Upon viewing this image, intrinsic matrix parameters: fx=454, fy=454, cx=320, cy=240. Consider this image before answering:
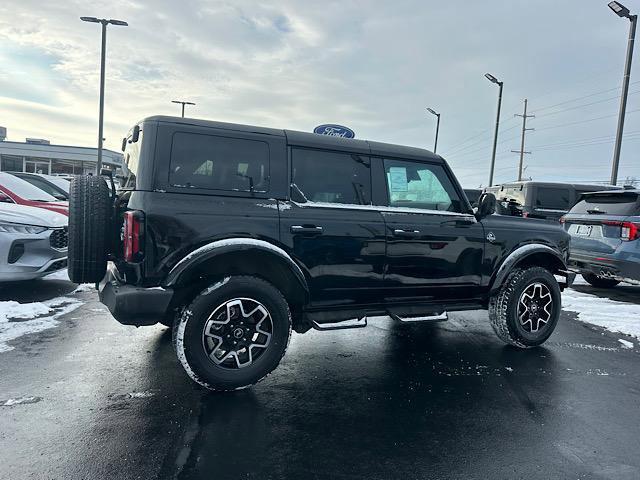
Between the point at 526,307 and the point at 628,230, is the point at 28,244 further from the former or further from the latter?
the point at 628,230

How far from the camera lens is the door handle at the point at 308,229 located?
357cm

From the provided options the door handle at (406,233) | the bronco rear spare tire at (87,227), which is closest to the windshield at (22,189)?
the bronco rear spare tire at (87,227)

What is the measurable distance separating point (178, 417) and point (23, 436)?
34.5 inches

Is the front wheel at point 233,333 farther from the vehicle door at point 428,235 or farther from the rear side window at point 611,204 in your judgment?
the rear side window at point 611,204

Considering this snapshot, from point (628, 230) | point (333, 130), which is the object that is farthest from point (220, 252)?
point (628, 230)

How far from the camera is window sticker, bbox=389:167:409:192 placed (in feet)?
13.7

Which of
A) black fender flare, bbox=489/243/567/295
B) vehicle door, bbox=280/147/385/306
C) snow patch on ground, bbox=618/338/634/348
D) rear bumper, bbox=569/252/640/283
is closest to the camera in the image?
vehicle door, bbox=280/147/385/306

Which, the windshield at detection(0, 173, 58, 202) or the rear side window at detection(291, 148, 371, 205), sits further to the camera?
the windshield at detection(0, 173, 58, 202)

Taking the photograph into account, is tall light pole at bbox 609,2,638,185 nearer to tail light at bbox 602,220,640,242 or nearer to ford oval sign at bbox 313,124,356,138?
tail light at bbox 602,220,640,242

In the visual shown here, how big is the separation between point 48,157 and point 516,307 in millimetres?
51723

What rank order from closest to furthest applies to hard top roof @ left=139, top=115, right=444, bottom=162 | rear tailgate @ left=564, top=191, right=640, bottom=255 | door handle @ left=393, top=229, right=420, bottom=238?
hard top roof @ left=139, top=115, right=444, bottom=162, door handle @ left=393, top=229, right=420, bottom=238, rear tailgate @ left=564, top=191, right=640, bottom=255

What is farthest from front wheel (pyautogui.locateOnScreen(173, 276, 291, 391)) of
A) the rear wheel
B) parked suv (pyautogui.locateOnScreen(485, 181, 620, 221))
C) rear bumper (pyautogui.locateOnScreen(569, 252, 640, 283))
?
parked suv (pyautogui.locateOnScreen(485, 181, 620, 221))

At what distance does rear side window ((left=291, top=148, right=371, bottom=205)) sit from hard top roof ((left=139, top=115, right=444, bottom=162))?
7cm

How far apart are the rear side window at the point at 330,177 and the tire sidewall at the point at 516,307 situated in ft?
6.15
